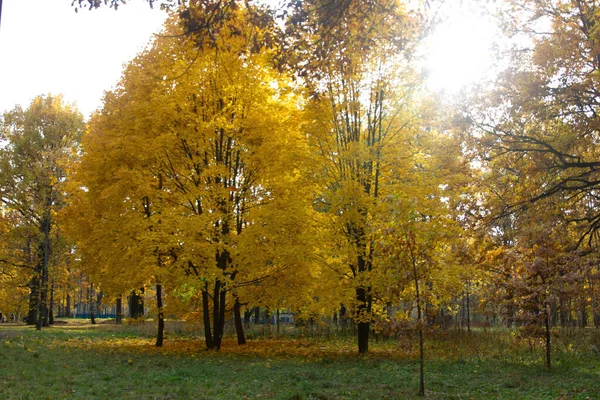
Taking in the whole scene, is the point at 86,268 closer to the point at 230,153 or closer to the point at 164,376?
the point at 230,153

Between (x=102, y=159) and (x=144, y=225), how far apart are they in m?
3.48

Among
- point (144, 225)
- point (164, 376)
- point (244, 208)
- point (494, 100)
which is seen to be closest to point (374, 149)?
point (494, 100)

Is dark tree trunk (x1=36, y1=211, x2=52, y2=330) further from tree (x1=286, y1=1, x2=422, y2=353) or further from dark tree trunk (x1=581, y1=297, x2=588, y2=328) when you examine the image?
Answer: dark tree trunk (x1=581, y1=297, x2=588, y2=328)

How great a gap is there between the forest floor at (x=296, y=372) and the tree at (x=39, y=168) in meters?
12.0

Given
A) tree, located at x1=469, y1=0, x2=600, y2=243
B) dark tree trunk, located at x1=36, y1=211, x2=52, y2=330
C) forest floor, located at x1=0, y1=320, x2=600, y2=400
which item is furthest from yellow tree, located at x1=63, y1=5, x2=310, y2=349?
dark tree trunk, located at x1=36, y1=211, x2=52, y2=330

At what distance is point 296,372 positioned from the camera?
11.6 m

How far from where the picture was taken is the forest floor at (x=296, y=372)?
9.05 metres

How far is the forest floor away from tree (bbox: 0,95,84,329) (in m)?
12.0

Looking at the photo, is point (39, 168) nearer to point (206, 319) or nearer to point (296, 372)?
point (206, 319)

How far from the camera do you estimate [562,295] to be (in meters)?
11.5

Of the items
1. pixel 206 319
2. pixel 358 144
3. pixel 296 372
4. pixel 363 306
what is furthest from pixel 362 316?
pixel 206 319

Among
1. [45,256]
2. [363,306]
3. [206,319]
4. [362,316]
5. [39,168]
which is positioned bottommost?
[206,319]

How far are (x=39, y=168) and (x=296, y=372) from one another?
21.8 m

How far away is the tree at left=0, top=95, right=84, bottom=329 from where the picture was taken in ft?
89.0
